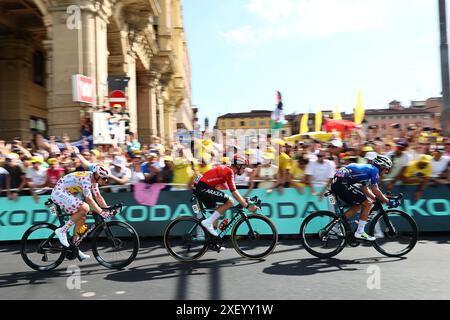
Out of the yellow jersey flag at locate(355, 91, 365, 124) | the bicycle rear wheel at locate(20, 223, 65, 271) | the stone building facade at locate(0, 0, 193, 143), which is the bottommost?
the bicycle rear wheel at locate(20, 223, 65, 271)

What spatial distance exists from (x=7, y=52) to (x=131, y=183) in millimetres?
15993

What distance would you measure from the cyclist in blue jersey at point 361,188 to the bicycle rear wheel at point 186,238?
232cm

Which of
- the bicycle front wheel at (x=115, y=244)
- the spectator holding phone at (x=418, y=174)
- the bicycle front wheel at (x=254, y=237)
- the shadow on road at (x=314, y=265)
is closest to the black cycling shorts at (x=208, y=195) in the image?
the bicycle front wheel at (x=254, y=237)

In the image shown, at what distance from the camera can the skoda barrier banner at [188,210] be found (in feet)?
26.8

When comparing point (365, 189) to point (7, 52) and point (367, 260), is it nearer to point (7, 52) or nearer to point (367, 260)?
point (367, 260)

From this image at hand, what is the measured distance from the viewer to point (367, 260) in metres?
6.30

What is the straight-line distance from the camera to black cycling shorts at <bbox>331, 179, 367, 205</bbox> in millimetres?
6594

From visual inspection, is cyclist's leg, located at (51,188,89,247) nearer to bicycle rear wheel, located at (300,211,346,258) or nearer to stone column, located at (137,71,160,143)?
bicycle rear wheel, located at (300,211,346,258)

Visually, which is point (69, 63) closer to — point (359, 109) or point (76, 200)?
point (76, 200)

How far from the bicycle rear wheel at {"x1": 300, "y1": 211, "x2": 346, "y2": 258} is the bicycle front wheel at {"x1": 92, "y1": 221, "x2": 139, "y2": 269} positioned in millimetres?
2707

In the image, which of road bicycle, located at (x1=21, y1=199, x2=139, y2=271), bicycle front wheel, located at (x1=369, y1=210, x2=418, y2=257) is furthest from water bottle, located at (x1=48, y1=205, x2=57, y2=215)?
bicycle front wheel, located at (x1=369, y1=210, x2=418, y2=257)

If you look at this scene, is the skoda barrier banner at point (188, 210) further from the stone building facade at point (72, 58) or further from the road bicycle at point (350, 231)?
the stone building facade at point (72, 58)
